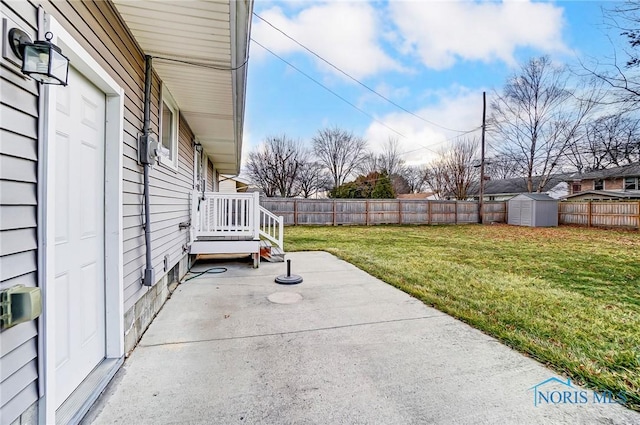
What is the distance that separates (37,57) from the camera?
134 cm

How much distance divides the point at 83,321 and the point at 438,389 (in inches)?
98.3

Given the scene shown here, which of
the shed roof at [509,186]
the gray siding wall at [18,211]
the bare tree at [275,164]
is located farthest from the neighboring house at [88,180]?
the shed roof at [509,186]

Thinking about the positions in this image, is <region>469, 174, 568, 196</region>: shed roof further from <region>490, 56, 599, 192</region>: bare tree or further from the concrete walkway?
the concrete walkway

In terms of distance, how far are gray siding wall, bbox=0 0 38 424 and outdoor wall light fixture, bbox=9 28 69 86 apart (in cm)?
5

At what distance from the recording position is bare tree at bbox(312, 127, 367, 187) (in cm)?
3161

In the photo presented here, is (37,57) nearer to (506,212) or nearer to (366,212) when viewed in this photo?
(366,212)


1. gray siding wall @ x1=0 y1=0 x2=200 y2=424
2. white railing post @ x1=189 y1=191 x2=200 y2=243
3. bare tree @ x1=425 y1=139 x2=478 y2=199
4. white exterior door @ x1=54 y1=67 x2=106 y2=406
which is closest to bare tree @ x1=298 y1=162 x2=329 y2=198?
bare tree @ x1=425 y1=139 x2=478 y2=199

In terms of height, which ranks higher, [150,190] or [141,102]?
[141,102]

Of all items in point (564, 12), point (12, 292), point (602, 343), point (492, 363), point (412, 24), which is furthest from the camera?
point (412, 24)

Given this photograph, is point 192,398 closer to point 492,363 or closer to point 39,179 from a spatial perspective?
point 39,179

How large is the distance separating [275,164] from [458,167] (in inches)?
670

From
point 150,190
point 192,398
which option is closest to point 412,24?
point 150,190

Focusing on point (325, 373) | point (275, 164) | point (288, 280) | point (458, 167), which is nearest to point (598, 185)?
point (458, 167)

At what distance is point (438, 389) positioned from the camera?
2.11 meters
